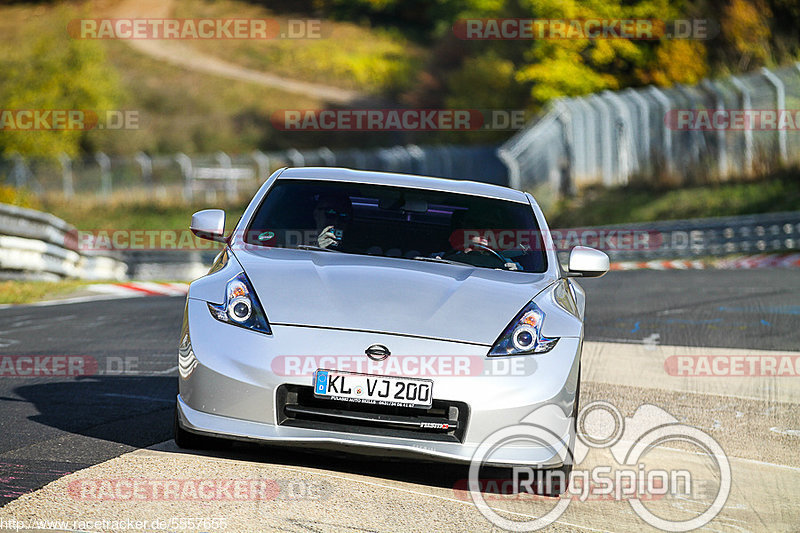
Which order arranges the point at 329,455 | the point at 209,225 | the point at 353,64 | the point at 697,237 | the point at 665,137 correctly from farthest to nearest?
the point at 353,64 → the point at 665,137 → the point at 697,237 → the point at 209,225 → the point at 329,455

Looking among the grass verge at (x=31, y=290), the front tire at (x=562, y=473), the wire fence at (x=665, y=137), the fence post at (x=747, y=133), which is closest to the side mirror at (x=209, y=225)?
the front tire at (x=562, y=473)

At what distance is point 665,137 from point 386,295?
2466cm

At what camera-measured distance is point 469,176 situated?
41625 millimetres

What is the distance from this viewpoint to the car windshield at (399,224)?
6.62 meters

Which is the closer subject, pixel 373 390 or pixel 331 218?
pixel 373 390

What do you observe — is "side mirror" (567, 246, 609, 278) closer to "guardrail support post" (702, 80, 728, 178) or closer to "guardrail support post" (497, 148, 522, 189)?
"guardrail support post" (702, 80, 728, 178)

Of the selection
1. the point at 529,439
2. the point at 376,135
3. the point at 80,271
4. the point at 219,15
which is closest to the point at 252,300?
the point at 529,439

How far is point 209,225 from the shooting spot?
264 inches

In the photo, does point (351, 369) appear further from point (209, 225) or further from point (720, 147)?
point (720, 147)

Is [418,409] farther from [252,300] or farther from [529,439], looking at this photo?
[252,300]

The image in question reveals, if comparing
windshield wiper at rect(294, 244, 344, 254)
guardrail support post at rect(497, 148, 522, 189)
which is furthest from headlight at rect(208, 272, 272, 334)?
guardrail support post at rect(497, 148, 522, 189)

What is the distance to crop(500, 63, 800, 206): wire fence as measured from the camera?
2484cm

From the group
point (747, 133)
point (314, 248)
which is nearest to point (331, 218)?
point (314, 248)

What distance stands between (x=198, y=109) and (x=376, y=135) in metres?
10.3
